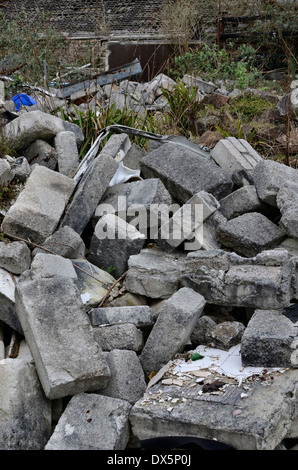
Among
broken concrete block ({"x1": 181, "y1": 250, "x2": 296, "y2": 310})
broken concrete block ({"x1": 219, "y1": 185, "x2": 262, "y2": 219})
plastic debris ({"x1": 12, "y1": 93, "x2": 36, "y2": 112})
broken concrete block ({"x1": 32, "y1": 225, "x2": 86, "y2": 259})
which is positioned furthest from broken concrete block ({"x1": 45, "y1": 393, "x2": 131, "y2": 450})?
Result: plastic debris ({"x1": 12, "y1": 93, "x2": 36, "y2": 112})

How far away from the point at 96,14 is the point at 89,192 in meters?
9.18

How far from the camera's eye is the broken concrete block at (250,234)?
4.52 meters

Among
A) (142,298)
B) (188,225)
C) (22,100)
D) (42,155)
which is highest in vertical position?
(22,100)

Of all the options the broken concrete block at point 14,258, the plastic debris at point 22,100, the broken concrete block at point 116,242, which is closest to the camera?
the broken concrete block at point 14,258

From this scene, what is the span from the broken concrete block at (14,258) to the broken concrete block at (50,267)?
0.26 meters

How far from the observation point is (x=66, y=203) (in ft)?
15.7

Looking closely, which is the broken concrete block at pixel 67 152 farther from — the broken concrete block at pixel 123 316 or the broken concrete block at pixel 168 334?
the broken concrete block at pixel 168 334

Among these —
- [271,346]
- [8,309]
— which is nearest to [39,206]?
[8,309]

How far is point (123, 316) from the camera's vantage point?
147 inches

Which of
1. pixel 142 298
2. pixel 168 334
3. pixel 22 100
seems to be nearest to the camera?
pixel 168 334

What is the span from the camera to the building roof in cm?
1185

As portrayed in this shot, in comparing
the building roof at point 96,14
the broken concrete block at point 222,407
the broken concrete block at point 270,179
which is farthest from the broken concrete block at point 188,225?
the building roof at point 96,14

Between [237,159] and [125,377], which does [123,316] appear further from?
[237,159]

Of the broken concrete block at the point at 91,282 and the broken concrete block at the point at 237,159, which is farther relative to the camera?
the broken concrete block at the point at 237,159
